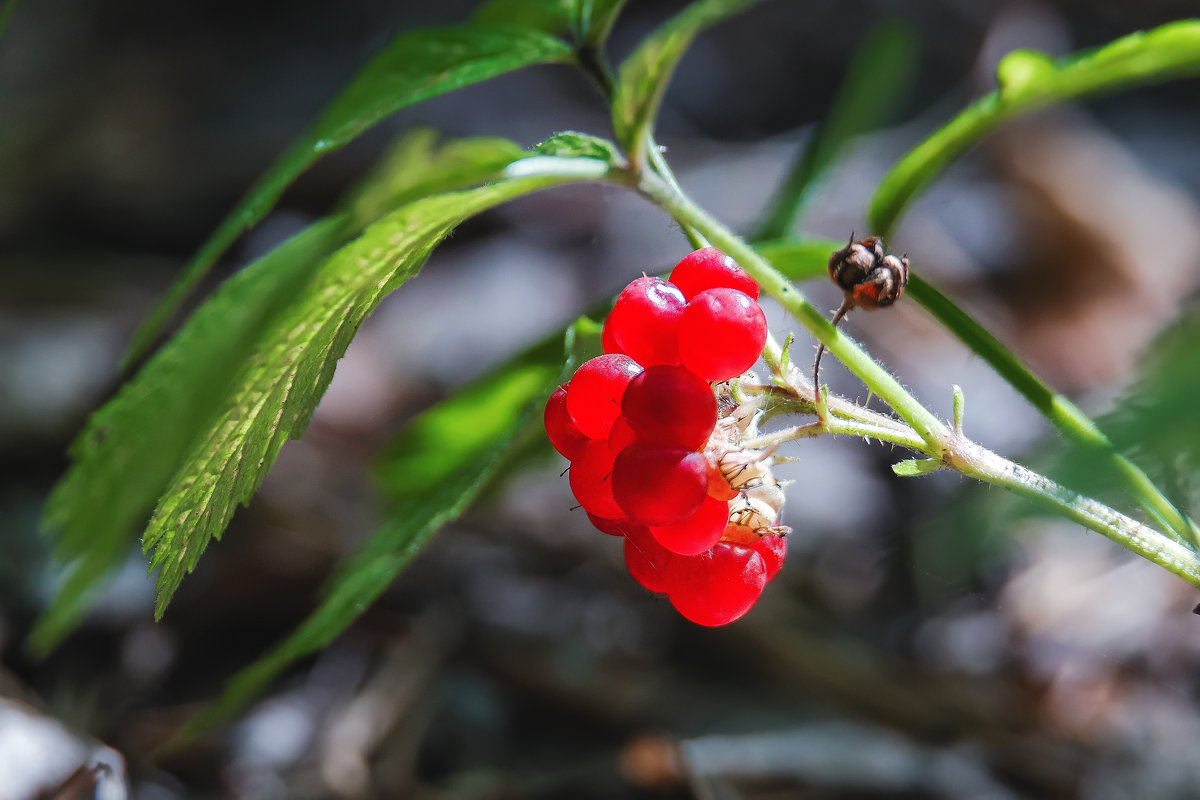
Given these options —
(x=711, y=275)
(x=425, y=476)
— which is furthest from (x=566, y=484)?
(x=711, y=275)

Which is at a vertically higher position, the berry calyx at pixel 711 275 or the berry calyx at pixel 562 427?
the berry calyx at pixel 711 275

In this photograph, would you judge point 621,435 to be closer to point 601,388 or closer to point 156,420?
point 601,388

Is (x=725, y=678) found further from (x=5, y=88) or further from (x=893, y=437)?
(x=5, y=88)

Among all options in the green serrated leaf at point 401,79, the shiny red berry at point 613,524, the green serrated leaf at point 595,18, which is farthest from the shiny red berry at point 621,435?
the green serrated leaf at point 595,18

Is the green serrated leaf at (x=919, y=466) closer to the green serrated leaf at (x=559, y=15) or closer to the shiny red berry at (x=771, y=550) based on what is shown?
the shiny red berry at (x=771, y=550)

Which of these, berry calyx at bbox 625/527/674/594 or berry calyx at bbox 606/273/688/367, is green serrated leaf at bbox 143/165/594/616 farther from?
berry calyx at bbox 625/527/674/594
